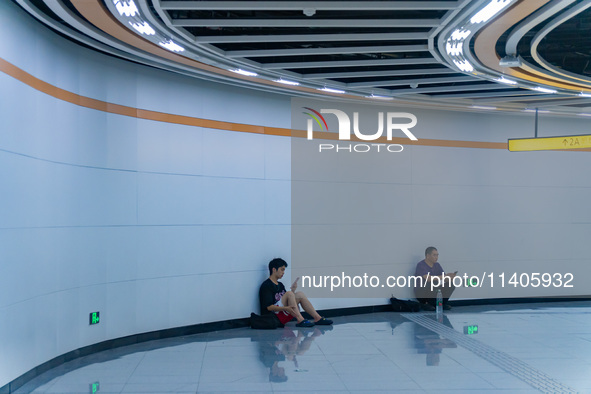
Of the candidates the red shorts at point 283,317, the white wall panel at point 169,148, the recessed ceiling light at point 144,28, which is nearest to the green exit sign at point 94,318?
the white wall panel at point 169,148

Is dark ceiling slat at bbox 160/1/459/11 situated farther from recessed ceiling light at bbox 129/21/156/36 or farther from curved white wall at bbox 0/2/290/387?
curved white wall at bbox 0/2/290/387

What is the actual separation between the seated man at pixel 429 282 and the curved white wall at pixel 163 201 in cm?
25

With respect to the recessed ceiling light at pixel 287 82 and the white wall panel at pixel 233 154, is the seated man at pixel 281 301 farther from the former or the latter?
the recessed ceiling light at pixel 287 82

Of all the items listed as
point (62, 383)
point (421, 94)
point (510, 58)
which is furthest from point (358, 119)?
point (62, 383)

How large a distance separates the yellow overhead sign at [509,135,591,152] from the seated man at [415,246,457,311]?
2.31 m

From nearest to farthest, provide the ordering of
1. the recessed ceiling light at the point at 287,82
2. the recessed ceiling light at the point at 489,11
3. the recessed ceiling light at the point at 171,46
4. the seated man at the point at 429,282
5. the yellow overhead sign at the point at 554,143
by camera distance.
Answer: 1. the recessed ceiling light at the point at 489,11
2. the recessed ceiling light at the point at 171,46
3. the recessed ceiling light at the point at 287,82
4. the yellow overhead sign at the point at 554,143
5. the seated man at the point at 429,282

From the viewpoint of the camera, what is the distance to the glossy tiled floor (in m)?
5.68

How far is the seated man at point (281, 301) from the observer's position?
8734 millimetres

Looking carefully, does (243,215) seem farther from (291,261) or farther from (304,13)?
(304,13)

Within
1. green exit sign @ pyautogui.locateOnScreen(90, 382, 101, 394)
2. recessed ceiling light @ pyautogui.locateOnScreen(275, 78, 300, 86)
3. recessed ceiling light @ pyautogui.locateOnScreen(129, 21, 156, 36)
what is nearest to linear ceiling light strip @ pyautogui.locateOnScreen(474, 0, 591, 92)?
recessed ceiling light @ pyautogui.locateOnScreen(275, 78, 300, 86)

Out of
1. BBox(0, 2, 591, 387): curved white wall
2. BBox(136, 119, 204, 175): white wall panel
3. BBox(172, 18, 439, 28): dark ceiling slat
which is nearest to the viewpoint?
BBox(172, 18, 439, 28): dark ceiling slat

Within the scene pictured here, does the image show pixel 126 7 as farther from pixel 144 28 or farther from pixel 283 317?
pixel 283 317

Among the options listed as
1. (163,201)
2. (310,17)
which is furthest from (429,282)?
(310,17)

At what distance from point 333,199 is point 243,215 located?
5.58 ft
